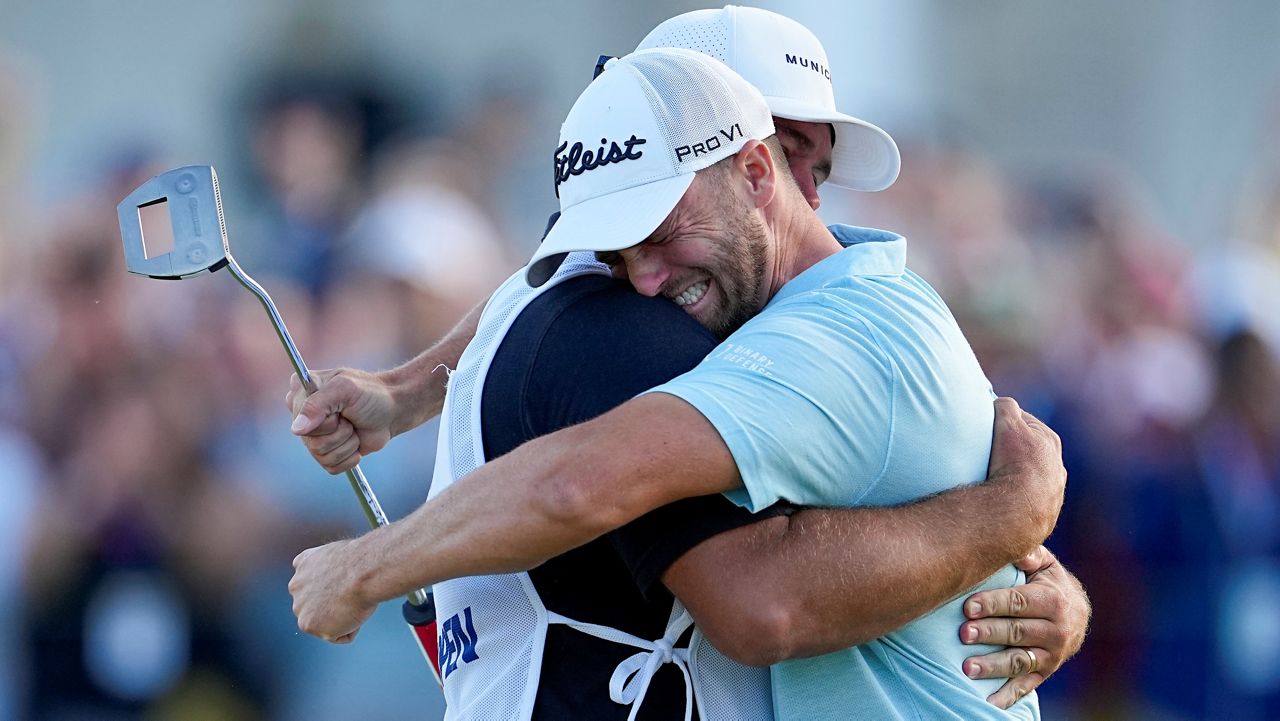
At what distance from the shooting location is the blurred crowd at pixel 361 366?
6.51m

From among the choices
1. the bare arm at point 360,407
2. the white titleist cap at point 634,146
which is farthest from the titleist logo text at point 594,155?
the bare arm at point 360,407

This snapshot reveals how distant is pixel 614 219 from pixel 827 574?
74 cm

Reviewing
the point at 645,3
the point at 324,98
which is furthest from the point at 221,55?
the point at 645,3

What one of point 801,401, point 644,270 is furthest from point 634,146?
point 801,401

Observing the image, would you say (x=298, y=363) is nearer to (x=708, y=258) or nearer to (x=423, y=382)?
(x=423, y=382)

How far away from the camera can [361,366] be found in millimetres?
6820

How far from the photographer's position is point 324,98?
9.48 meters

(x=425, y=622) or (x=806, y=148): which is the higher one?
(x=806, y=148)

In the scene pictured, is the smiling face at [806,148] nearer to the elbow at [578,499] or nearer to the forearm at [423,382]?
the forearm at [423,382]

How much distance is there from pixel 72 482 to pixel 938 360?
477 cm

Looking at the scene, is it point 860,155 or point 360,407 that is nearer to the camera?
point 360,407

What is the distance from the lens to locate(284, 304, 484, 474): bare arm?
133 inches

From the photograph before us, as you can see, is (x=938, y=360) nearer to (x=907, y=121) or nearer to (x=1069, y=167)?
(x=907, y=121)

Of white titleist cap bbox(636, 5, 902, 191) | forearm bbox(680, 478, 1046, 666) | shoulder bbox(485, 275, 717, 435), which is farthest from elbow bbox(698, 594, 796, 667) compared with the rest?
white titleist cap bbox(636, 5, 902, 191)
